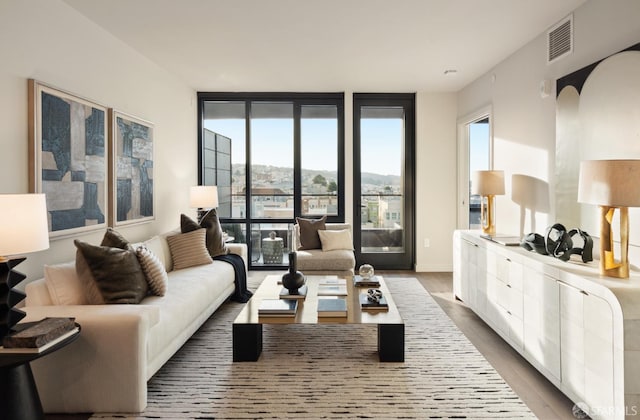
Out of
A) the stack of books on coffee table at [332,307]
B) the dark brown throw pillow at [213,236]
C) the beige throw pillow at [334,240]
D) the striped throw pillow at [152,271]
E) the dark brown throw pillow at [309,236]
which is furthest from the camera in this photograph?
the dark brown throw pillow at [309,236]

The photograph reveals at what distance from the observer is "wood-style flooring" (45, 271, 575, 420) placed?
7.45ft

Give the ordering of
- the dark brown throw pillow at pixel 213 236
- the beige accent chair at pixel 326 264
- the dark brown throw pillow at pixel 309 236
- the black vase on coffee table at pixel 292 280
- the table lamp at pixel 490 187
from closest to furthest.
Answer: the black vase on coffee table at pixel 292 280, the table lamp at pixel 490 187, the dark brown throw pillow at pixel 213 236, the beige accent chair at pixel 326 264, the dark brown throw pillow at pixel 309 236

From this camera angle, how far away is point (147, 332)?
2295 millimetres

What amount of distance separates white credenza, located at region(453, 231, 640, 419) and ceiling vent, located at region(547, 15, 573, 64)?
1.70m

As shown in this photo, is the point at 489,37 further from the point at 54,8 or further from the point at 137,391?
the point at 137,391

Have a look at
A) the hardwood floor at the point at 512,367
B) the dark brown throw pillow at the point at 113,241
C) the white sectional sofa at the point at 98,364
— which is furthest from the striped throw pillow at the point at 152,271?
the hardwood floor at the point at 512,367

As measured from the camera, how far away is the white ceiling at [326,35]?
311 centimetres

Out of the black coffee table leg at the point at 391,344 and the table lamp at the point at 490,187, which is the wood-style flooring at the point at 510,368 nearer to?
the black coffee table leg at the point at 391,344

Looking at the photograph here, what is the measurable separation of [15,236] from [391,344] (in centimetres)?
238

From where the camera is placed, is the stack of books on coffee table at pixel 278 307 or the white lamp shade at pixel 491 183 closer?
the stack of books on coffee table at pixel 278 307

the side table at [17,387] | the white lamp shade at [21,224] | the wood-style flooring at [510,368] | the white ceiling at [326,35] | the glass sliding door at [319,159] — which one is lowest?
the wood-style flooring at [510,368]

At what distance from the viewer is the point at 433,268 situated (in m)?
5.98

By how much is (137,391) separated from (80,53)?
106 inches

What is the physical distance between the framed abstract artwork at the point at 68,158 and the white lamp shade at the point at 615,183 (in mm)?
3531
